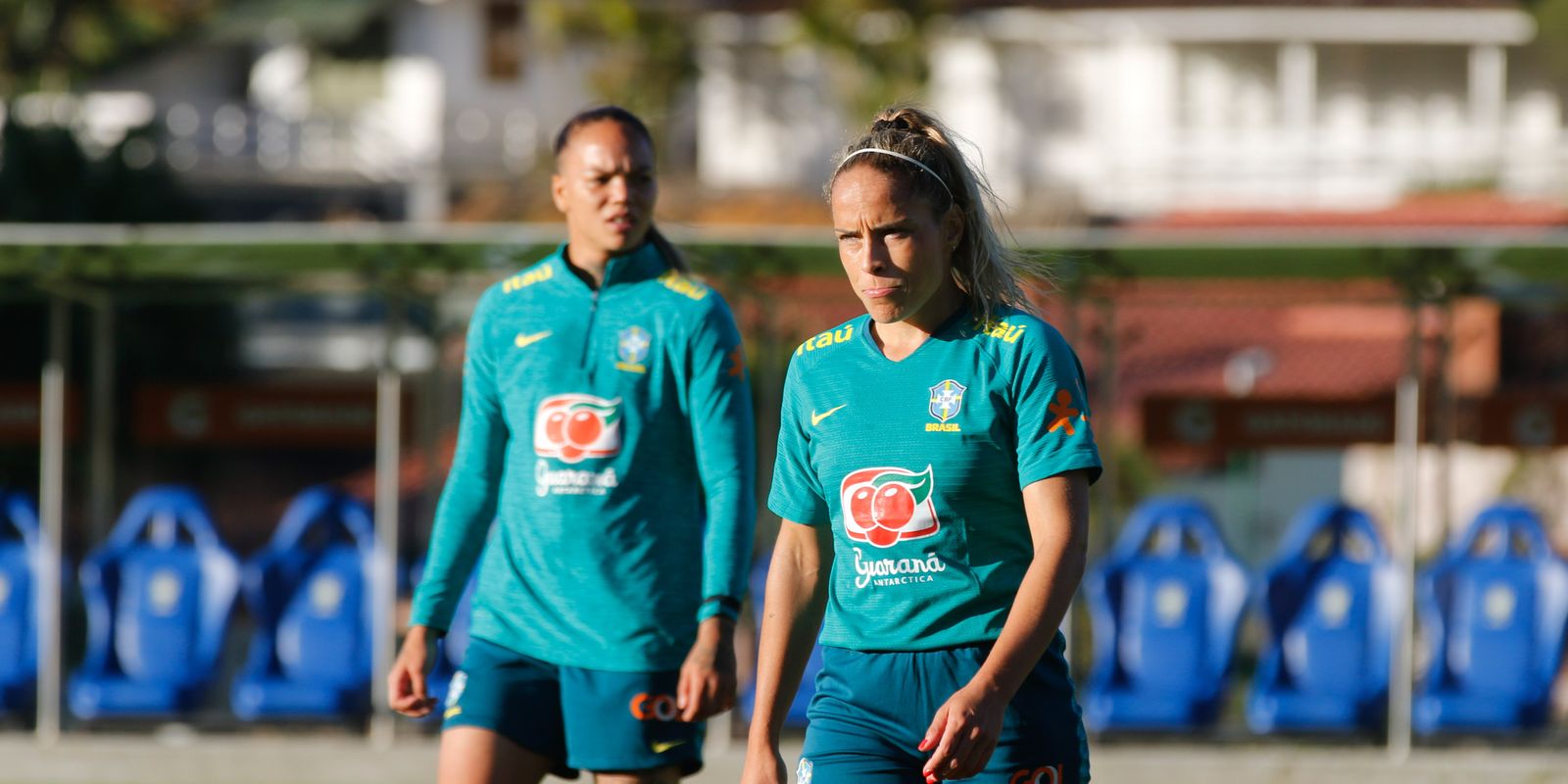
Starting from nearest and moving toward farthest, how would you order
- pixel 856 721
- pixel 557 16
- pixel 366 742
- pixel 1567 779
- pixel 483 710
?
pixel 856 721 < pixel 483 710 < pixel 1567 779 < pixel 366 742 < pixel 557 16

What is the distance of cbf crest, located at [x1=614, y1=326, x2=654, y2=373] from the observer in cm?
442

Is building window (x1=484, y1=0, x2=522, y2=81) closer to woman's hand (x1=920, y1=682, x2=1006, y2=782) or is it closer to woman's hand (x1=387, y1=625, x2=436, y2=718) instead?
woman's hand (x1=387, y1=625, x2=436, y2=718)

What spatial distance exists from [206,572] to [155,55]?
3079 centimetres

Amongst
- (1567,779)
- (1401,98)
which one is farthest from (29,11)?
(1567,779)

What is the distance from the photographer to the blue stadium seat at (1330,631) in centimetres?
985

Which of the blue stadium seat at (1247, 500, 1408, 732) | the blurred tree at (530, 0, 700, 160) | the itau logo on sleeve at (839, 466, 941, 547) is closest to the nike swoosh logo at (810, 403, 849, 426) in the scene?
the itau logo on sleeve at (839, 466, 941, 547)

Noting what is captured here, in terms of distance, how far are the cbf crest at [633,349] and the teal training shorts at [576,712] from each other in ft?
2.22

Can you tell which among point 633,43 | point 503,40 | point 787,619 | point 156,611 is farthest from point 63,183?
point 503,40

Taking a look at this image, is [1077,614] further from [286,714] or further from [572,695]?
[572,695]

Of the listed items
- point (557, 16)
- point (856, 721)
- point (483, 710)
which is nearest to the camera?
point (856, 721)

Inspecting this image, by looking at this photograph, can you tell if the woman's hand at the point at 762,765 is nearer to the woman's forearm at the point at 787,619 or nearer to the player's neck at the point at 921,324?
the woman's forearm at the point at 787,619

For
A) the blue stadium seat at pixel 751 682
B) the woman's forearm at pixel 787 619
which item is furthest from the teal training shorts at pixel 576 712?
the blue stadium seat at pixel 751 682

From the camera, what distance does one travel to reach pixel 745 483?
4.31m

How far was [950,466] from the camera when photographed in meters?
3.35
